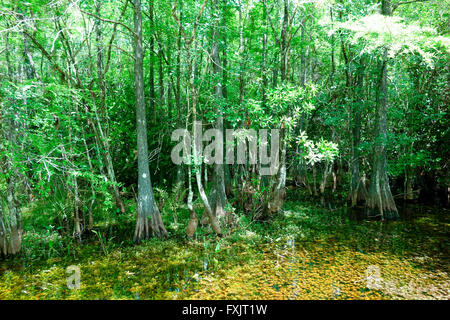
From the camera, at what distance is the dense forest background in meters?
6.14

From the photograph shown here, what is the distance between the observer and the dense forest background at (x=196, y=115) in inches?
242

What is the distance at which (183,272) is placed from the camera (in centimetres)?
540

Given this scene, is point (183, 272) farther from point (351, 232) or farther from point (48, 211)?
point (48, 211)

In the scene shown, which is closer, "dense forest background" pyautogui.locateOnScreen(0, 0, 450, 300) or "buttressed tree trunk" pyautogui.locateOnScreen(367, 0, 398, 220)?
"dense forest background" pyautogui.locateOnScreen(0, 0, 450, 300)

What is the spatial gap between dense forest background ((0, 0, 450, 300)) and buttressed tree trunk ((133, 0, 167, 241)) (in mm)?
30

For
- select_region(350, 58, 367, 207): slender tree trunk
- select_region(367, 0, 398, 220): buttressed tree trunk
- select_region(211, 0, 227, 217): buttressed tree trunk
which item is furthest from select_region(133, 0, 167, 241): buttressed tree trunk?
select_region(350, 58, 367, 207): slender tree trunk

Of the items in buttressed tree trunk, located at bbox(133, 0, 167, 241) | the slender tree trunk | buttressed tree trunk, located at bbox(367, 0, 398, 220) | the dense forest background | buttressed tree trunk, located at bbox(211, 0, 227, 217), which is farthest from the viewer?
the slender tree trunk

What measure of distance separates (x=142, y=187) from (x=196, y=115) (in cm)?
277

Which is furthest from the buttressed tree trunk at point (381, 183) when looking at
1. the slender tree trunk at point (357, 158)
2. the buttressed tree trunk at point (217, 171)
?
the buttressed tree trunk at point (217, 171)

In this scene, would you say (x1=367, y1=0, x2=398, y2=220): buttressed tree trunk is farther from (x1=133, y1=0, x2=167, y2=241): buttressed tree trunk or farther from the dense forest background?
(x1=133, y1=0, x2=167, y2=241): buttressed tree trunk

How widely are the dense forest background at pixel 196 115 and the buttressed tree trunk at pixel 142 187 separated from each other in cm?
3

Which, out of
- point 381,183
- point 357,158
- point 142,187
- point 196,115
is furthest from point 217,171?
point 357,158

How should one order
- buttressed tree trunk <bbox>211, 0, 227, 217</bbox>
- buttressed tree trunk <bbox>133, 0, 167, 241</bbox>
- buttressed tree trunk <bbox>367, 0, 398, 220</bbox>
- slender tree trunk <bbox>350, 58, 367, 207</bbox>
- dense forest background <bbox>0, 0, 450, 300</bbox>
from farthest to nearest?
1. slender tree trunk <bbox>350, 58, 367, 207</bbox>
2. buttressed tree trunk <bbox>367, 0, 398, 220</bbox>
3. buttressed tree trunk <bbox>211, 0, 227, 217</bbox>
4. buttressed tree trunk <bbox>133, 0, 167, 241</bbox>
5. dense forest background <bbox>0, 0, 450, 300</bbox>
